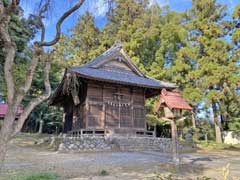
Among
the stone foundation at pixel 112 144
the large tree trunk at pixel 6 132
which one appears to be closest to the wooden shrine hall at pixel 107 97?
the stone foundation at pixel 112 144

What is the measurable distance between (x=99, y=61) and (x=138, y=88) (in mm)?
3442

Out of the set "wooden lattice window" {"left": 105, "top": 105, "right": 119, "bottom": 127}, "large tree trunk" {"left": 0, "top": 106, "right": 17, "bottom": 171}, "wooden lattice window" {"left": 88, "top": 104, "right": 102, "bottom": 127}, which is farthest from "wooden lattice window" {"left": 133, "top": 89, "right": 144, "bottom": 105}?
"large tree trunk" {"left": 0, "top": 106, "right": 17, "bottom": 171}

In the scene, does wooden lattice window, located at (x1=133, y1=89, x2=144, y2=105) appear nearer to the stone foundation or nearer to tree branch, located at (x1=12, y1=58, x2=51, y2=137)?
the stone foundation

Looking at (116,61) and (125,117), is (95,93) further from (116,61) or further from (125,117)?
(116,61)

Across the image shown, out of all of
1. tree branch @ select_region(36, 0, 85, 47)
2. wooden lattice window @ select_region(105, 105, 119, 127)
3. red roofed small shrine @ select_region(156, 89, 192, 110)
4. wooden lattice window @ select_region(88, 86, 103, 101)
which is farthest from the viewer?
wooden lattice window @ select_region(105, 105, 119, 127)

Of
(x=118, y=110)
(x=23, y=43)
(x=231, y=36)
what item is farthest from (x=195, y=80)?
(x=23, y=43)

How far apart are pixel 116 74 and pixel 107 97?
83.5 inches

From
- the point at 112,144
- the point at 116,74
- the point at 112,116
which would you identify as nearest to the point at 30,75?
the point at 112,144

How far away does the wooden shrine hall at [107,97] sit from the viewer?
48.6ft

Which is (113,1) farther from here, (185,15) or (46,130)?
(46,130)

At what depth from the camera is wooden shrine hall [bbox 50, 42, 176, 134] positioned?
14828 mm

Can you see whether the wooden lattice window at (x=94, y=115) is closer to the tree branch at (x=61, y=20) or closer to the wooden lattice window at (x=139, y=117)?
the wooden lattice window at (x=139, y=117)

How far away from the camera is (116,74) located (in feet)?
55.4

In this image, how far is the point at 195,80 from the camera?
22.7 m
